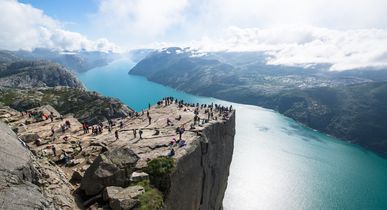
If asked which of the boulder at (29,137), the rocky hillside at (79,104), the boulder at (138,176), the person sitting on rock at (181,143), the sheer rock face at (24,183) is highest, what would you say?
the sheer rock face at (24,183)

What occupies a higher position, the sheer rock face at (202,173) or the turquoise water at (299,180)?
the sheer rock face at (202,173)

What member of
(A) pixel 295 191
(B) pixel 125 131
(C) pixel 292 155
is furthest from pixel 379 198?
(B) pixel 125 131

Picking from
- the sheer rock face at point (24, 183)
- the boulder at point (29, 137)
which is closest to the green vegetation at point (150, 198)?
the sheer rock face at point (24, 183)

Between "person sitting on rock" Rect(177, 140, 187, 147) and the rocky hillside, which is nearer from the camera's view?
"person sitting on rock" Rect(177, 140, 187, 147)

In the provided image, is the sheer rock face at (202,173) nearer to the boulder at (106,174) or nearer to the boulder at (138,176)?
the boulder at (138,176)

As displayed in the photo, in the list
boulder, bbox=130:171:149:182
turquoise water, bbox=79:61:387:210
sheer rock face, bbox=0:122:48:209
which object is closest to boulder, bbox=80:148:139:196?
boulder, bbox=130:171:149:182

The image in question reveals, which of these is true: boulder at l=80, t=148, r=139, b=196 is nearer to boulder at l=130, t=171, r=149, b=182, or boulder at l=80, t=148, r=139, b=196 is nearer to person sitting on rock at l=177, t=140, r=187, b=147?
boulder at l=130, t=171, r=149, b=182

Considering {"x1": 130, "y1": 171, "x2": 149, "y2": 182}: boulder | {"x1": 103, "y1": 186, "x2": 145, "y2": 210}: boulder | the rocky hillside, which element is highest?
{"x1": 130, "y1": 171, "x2": 149, "y2": 182}: boulder

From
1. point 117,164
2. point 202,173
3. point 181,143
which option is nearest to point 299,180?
point 202,173

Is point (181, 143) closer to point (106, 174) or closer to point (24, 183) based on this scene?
point (106, 174)
